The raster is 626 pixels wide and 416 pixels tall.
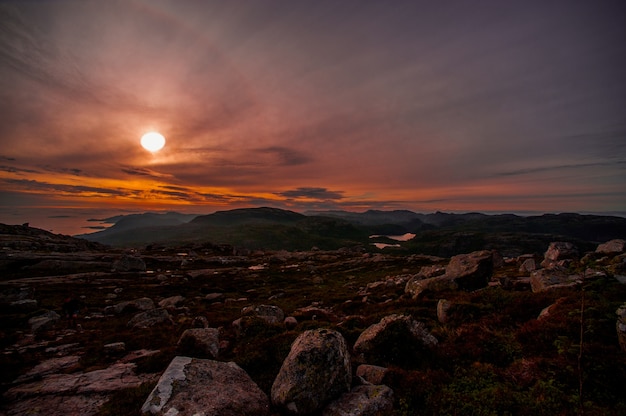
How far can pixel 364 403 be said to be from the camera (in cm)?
827

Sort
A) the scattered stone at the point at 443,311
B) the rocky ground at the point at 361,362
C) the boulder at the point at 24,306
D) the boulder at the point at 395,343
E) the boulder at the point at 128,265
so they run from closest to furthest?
the rocky ground at the point at 361,362 < the boulder at the point at 395,343 < the scattered stone at the point at 443,311 < the boulder at the point at 24,306 < the boulder at the point at 128,265

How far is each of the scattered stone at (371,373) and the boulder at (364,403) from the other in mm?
968

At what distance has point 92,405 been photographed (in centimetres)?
968

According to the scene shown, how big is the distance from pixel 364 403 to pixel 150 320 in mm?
22893

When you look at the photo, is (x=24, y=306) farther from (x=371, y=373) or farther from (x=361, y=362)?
(x=371, y=373)

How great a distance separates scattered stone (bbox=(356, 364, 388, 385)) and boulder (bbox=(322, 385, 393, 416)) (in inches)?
38.1

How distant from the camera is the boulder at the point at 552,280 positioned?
17806 mm

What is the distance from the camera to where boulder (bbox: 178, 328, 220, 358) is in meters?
13.9

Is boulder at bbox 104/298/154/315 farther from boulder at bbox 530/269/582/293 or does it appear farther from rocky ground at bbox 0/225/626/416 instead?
boulder at bbox 530/269/582/293

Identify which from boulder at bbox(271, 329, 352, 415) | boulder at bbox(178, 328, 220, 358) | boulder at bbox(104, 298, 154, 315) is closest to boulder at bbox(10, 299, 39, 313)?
boulder at bbox(104, 298, 154, 315)

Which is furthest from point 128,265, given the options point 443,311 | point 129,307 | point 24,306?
point 443,311

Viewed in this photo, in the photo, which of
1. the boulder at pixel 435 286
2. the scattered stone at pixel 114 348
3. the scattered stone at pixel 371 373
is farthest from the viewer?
the boulder at pixel 435 286

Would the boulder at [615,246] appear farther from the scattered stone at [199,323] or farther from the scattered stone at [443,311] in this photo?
the scattered stone at [199,323]

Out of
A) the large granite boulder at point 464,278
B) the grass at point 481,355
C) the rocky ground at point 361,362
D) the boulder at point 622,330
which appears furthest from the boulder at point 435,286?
the boulder at point 622,330
